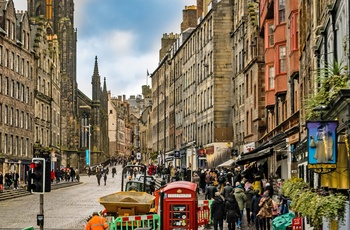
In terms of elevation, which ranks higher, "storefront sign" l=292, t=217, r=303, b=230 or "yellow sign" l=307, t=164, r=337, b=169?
"yellow sign" l=307, t=164, r=337, b=169

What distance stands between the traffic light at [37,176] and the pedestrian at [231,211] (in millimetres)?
8189

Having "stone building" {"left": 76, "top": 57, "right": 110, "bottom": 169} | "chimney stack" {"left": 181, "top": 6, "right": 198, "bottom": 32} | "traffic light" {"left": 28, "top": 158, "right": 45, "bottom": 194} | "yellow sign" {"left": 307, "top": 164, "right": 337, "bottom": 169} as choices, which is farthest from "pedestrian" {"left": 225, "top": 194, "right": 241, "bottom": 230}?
"stone building" {"left": 76, "top": 57, "right": 110, "bottom": 169}

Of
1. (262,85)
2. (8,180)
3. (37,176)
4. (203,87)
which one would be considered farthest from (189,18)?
(37,176)

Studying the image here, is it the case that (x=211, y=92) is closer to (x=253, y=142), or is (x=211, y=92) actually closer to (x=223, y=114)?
(x=223, y=114)

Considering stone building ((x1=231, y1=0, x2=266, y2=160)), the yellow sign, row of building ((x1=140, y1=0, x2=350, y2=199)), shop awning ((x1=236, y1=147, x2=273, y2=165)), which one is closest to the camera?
the yellow sign

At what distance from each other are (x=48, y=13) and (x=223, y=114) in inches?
2149

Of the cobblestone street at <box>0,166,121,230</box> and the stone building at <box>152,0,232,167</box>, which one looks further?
the stone building at <box>152,0,232,167</box>

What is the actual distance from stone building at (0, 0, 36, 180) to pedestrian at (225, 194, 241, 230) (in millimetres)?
42338

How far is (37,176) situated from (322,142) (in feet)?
27.6

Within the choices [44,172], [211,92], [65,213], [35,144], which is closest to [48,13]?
[35,144]

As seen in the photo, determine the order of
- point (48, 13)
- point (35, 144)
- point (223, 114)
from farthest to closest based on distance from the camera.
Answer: point (48, 13) < point (35, 144) < point (223, 114)

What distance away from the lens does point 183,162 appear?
319ft

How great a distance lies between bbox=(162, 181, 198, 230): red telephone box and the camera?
1009 inches

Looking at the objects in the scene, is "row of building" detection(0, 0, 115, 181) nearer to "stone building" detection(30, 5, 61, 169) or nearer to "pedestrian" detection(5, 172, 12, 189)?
"stone building" detection(30, 5, 61, 169)
